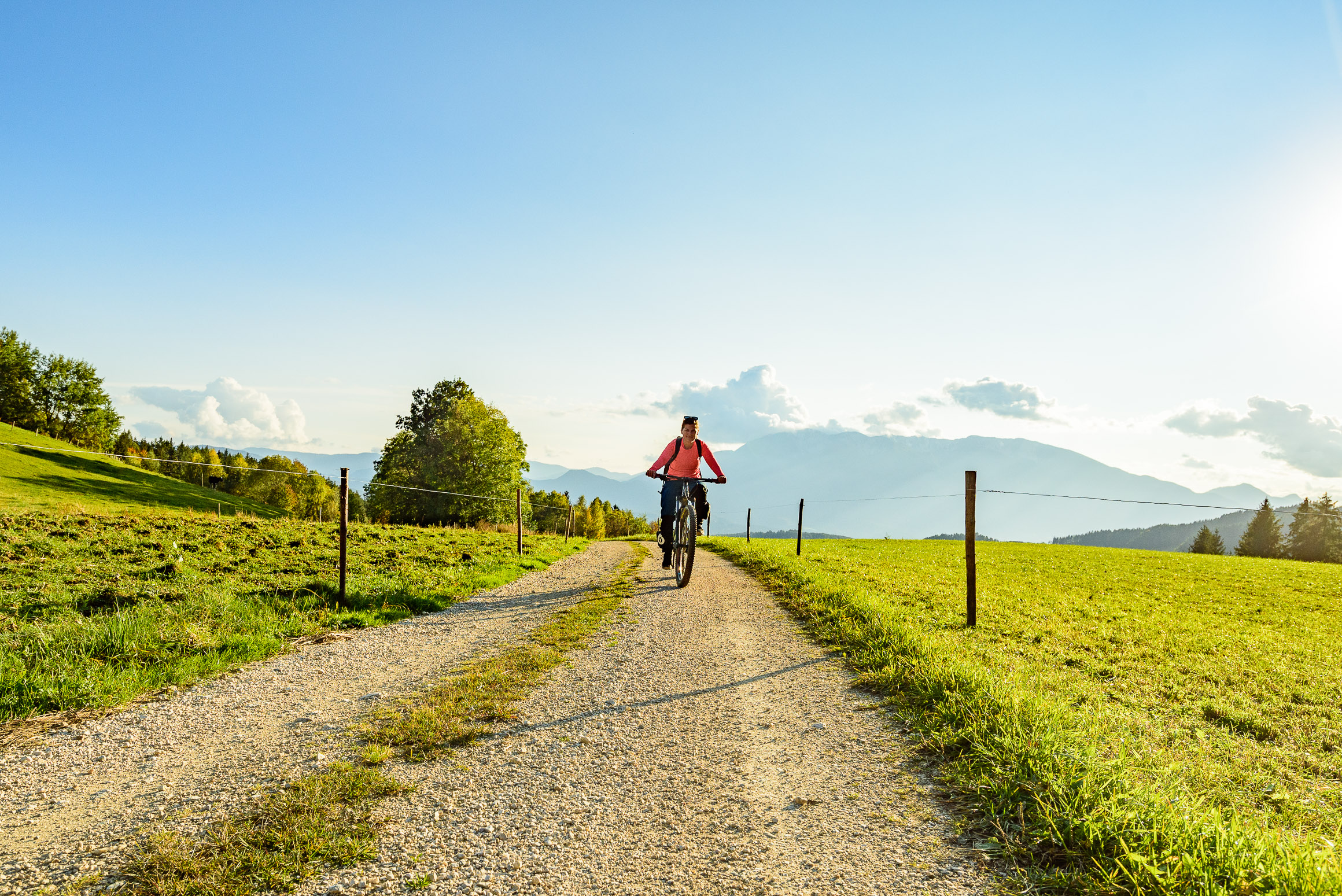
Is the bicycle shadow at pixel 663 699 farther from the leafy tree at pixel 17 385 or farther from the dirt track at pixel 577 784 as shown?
the leafy tree at pixel 17 385

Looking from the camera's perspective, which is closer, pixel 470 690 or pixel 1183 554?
pixel 470 690

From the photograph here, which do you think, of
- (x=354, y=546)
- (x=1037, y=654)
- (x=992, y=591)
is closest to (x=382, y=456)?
(x=354, y=546)

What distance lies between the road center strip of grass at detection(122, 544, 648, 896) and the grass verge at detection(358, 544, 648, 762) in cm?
1

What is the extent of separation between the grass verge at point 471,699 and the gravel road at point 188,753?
0.32m

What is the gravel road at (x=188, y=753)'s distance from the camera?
3199 mm

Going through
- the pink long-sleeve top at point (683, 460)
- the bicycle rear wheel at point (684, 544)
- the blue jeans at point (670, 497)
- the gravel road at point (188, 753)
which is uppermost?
the pink long-sleeve top at point (683, 460)

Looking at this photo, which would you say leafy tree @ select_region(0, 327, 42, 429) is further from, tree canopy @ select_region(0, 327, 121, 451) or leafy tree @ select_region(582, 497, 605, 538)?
leafy tree @ select_region(582, 497, 605, 538)

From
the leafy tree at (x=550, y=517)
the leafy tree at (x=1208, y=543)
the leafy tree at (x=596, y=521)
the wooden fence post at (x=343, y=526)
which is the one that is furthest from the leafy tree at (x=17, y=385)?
the leafy tree at (x=1208, y=543)

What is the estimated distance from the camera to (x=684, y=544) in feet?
41.4

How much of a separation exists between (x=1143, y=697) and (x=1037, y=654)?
1.71m

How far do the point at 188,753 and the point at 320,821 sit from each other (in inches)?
72.8

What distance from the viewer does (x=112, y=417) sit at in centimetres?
7819

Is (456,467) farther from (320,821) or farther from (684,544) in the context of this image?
(320,821)

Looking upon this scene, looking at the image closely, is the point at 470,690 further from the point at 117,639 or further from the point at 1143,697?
the point at 1143,697
